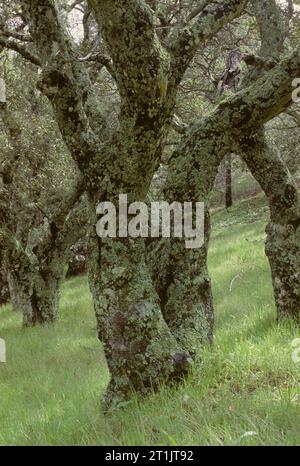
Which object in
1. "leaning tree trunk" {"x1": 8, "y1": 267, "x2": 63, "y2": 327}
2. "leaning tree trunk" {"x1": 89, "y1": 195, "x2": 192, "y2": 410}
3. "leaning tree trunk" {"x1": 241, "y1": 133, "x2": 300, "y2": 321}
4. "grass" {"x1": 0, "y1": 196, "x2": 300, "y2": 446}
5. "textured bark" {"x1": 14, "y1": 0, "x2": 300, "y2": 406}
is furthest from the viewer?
"leaning tree trunk" {"x1": 8, "y1": 267, "x2": 63, "y2": 327}

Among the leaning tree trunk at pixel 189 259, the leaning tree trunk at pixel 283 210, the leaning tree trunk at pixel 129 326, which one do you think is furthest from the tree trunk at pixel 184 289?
the leaning tree trunk at pixel 283 210

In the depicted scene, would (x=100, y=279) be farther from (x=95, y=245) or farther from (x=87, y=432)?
(x=87, y=432)

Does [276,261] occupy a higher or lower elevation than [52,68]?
lower

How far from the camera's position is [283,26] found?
8336 millimetres

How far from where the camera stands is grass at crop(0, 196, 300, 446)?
4266mm

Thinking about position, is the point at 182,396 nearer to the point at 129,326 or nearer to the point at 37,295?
the point at 129,326

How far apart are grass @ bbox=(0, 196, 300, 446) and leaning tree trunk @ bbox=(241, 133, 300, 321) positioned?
1.74 feet

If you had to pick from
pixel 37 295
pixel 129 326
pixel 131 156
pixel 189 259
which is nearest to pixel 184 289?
pixel 189 259

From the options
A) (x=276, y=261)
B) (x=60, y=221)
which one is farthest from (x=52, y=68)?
(x=60, y=221)

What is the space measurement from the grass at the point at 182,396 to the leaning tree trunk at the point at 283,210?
53 centimetres

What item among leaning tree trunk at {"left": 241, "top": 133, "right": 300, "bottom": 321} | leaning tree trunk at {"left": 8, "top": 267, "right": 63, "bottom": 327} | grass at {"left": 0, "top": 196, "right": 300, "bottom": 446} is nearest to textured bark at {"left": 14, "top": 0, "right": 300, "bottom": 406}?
grass at {"left": 0, "top": 196, "right": 300, "bottom": 446}

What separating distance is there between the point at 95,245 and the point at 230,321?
4836 mm

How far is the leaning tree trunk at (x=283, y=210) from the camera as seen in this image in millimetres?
7730
